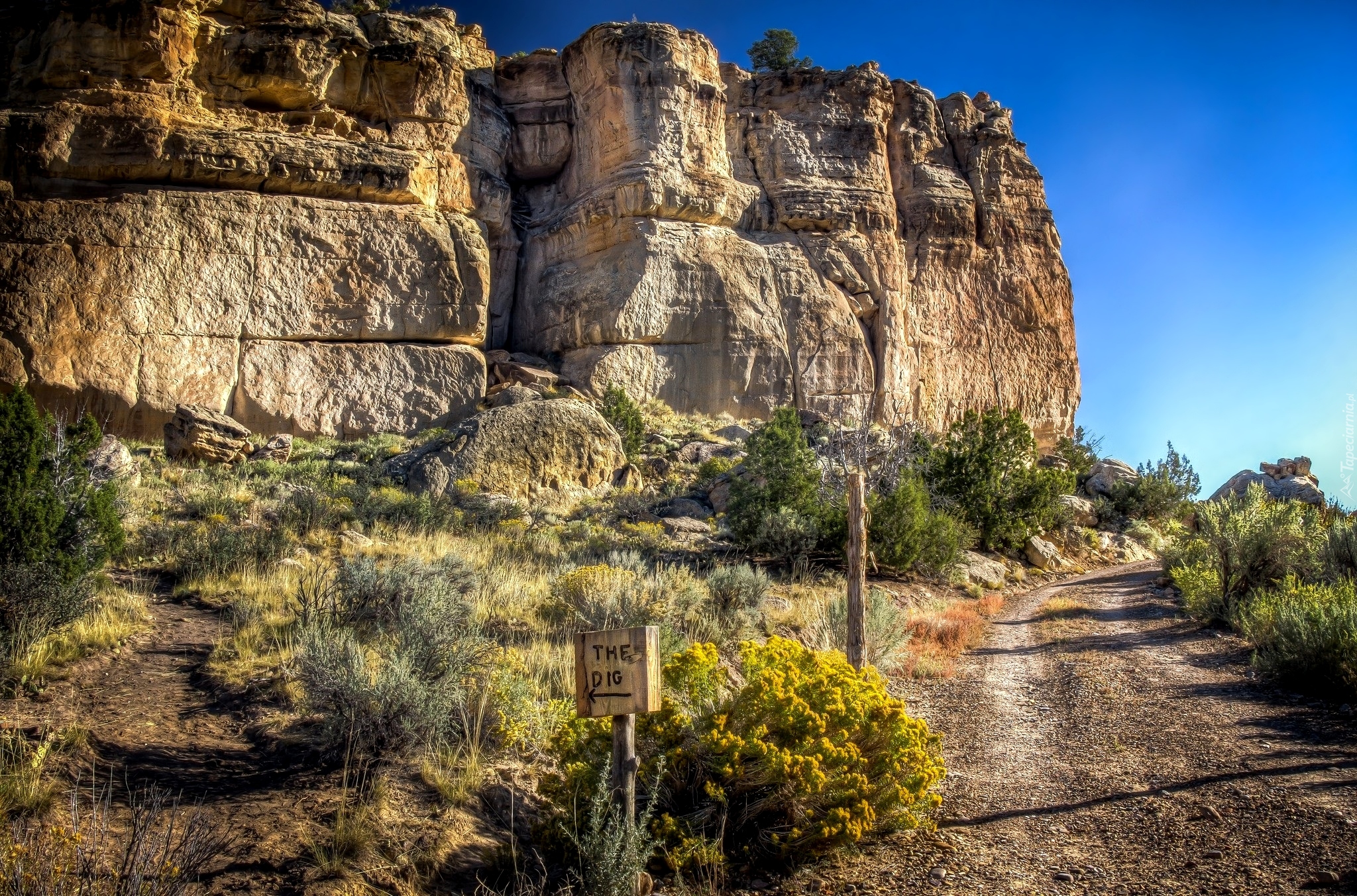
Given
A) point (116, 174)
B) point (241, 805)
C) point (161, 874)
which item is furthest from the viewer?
point (116, 174)

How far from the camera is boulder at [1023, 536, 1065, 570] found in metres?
20.0

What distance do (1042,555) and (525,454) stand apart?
11.9 m

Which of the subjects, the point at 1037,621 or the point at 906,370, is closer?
the point at 1037,621

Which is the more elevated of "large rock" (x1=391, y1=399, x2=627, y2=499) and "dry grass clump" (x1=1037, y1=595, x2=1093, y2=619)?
"large rock" (x1=391, y1=399, x2=627, y2=499)

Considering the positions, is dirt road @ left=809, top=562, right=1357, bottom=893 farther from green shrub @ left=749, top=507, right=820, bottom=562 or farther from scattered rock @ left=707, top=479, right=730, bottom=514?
scattered rock @ left=707, top=479, right=730, bottom=514

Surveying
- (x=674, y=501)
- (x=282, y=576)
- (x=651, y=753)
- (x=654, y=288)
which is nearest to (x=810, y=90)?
(x=654, y=288)

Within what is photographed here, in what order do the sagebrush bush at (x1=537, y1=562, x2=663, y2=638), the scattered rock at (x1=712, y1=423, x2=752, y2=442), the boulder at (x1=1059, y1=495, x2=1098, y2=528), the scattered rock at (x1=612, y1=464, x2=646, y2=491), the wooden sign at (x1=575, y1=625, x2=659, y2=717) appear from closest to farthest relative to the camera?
the wooden sign at (x1=575, y1=625, x2=659, y2=717) < the sagebrush bush at (x1=537, y1=562, x2=663, y2=638) < the scattered rock at (x1=612, y1=464, x2=646, y2=491) < the boulder at (x1=1059, y1=495, x2=1098, y2=528) < the scattered rock at (x1=712, y1=423, x2=752, y2=442)

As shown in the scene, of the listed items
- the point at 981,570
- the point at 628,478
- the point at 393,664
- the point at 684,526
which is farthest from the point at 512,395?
the point at 393,664

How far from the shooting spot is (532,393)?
23.2m

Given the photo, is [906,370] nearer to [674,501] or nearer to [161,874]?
[674,501]

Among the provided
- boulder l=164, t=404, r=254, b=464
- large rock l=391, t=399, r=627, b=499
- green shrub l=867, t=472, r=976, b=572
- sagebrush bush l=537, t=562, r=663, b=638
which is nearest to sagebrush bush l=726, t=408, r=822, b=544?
green shrub l=867, t=472, r=976, b=572

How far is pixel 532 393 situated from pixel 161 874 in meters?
20.2

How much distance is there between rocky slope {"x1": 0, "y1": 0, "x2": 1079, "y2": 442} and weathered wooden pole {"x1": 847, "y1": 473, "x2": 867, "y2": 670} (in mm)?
17991

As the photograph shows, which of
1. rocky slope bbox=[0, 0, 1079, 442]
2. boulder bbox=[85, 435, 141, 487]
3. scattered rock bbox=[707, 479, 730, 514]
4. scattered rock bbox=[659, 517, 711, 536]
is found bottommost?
scattered rock bbox=[659, 517, 711, 536]
